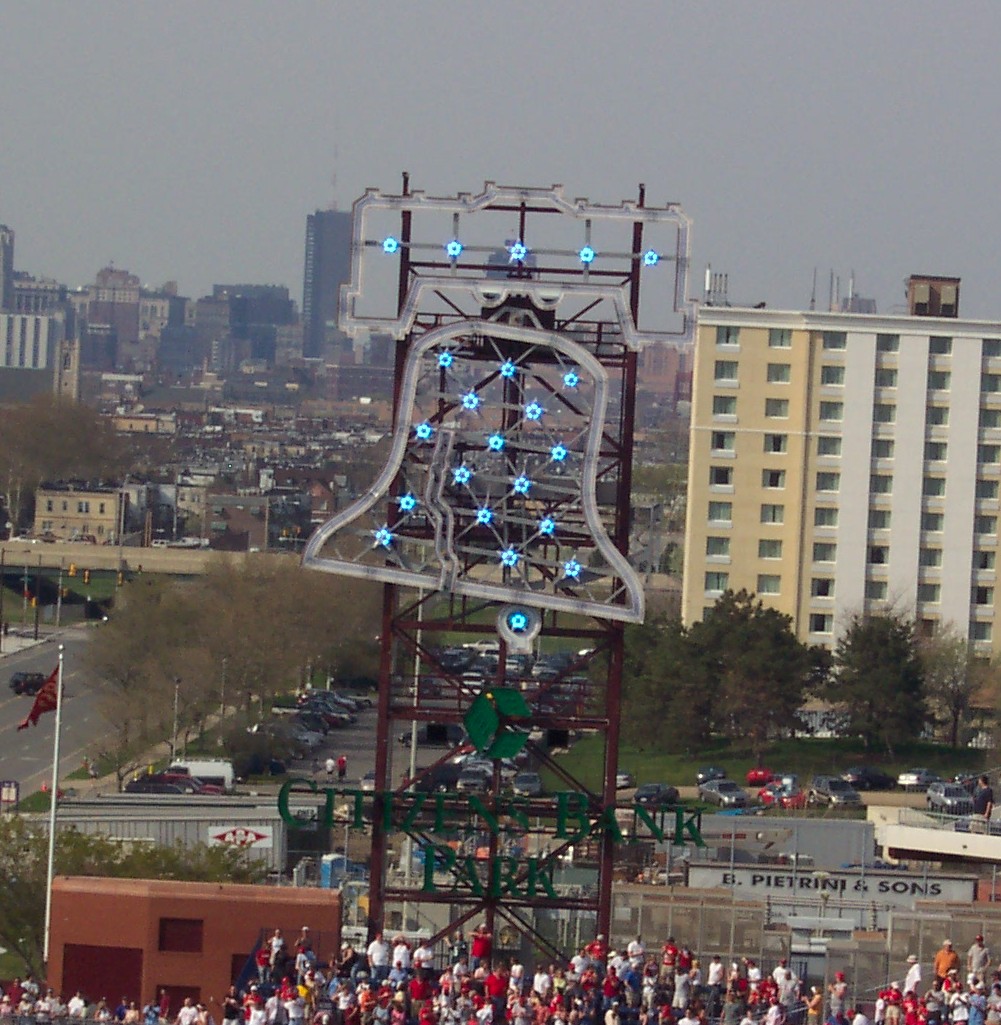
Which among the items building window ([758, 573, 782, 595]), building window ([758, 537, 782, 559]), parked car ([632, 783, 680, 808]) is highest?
building window ([758, 537, 782, 559])

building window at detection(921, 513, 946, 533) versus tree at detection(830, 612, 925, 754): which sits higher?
building window at detection(921, 513, 946, 533)

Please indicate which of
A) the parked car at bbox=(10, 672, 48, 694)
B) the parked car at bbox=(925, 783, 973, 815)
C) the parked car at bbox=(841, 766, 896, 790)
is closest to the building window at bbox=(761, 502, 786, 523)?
the parked car at bbox=(841, 766, 896, 790)

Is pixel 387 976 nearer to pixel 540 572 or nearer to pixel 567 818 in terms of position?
pixel 567 818

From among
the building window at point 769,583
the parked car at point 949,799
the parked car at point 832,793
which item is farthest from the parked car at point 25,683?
the parked car at point 949,799

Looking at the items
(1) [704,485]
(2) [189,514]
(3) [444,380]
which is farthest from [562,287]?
(2) [189,514]

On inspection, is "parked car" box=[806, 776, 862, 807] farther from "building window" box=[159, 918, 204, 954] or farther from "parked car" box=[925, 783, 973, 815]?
"building window" box=[159, 918, 204, 954]

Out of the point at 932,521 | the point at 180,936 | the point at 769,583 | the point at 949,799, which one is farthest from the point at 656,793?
the point at 180,936

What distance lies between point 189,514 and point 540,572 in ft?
403

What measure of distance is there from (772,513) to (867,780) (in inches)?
713

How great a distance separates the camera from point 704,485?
261 ft

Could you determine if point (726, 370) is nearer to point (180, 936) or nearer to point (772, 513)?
point (772, 513)

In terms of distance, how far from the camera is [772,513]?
79750 millimetres

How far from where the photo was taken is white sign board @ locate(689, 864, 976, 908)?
125 ft

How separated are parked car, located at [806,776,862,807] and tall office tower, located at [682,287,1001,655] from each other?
18349 millimetres
